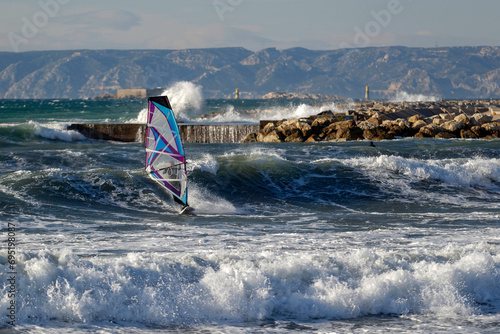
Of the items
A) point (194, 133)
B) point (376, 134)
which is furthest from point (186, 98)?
point (376, 134)

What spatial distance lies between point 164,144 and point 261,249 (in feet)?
12.2

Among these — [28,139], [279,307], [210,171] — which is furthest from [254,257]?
[28,139]

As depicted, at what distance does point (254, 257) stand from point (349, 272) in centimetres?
128

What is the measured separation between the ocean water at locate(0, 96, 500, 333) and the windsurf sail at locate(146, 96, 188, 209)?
3.13ft

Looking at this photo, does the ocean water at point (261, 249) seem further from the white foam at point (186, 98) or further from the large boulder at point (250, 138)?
the white foam at point (186, 98)

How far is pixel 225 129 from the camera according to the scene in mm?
31594

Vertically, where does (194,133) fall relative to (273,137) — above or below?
above

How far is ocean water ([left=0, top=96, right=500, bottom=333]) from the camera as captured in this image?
7.16 meters

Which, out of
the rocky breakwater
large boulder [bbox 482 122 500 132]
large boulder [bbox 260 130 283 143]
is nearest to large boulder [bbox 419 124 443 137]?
the rocky breakwater

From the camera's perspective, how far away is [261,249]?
31.8 ft

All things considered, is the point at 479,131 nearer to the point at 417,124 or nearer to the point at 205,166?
the point at 417,124

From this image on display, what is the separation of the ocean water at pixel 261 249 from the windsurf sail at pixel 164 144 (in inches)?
37.5

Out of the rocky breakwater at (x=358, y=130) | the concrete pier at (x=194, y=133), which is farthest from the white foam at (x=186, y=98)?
the rocky breakwater at (x=358, y=130)

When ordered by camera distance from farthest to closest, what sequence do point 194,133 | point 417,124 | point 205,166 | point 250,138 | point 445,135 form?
point 417,124, point 194,133, point 250,138, point 445,135, point 205,166
